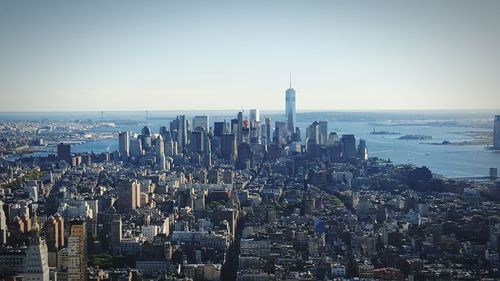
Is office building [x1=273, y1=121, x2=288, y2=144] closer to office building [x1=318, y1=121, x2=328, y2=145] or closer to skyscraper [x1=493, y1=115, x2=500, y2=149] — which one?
office building [x1=318, y1=121, x2=328, y2=145]

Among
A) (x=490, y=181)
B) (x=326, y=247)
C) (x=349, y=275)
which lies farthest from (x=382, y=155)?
(x=349, y=275)

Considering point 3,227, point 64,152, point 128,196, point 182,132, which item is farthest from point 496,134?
point 182,132

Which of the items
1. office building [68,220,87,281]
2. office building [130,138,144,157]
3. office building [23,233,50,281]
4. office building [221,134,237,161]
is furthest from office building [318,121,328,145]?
office building [23,233,50,281]

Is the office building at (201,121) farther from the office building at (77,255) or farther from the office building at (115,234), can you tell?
the office building at (77,255)

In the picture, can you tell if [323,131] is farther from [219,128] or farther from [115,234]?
[115,234]

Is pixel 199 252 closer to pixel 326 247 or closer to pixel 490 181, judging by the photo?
Result: pixel 326 247

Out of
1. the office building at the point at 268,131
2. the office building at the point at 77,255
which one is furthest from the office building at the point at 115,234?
the office building at the point at 268,131
